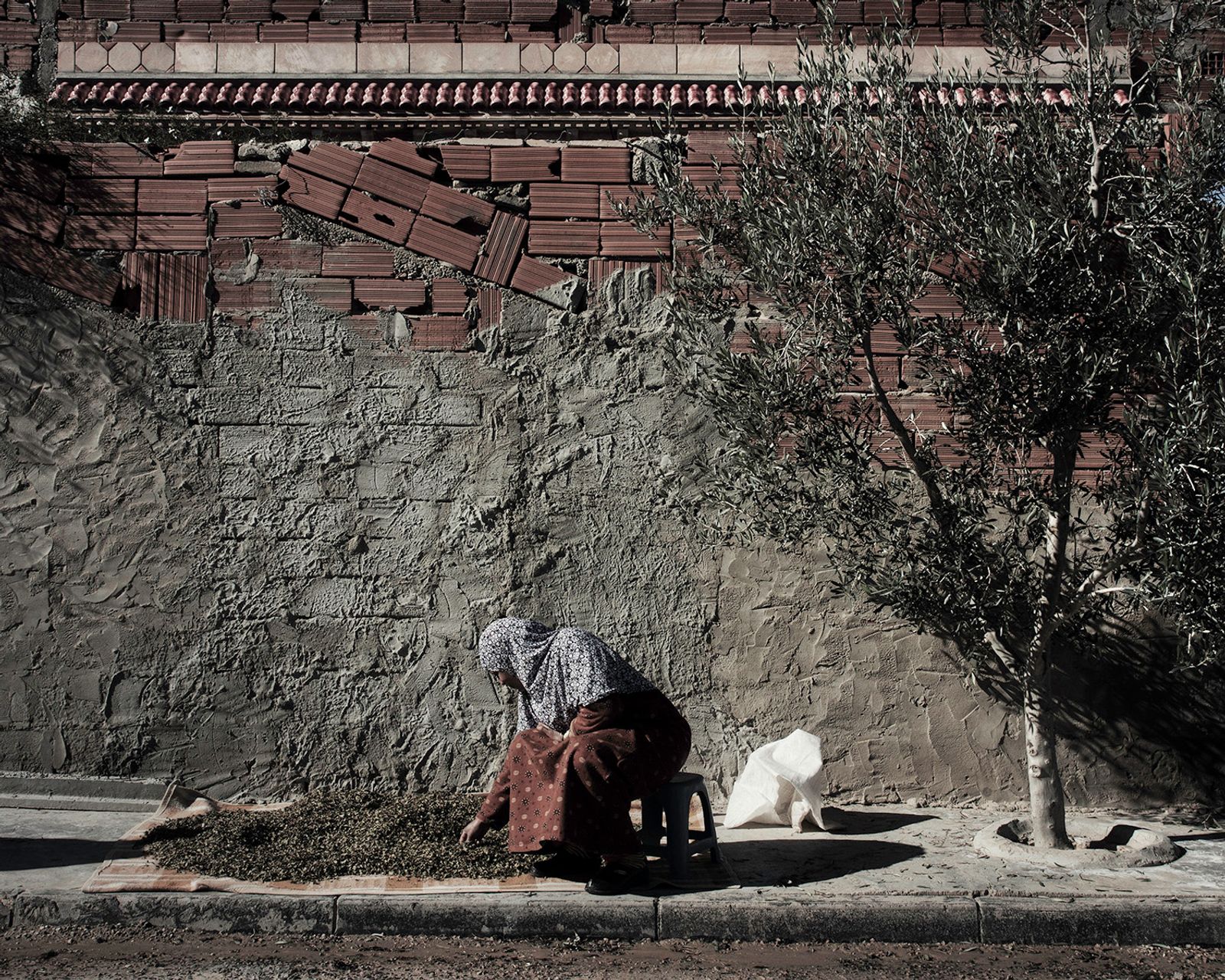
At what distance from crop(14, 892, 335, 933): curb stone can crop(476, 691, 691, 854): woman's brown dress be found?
0.89 m

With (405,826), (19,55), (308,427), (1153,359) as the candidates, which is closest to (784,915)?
(405,826)

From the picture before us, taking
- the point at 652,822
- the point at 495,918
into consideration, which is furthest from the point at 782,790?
the point at 495,918

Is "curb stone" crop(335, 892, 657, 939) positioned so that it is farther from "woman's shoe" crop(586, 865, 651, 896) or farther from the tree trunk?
the tree trunk

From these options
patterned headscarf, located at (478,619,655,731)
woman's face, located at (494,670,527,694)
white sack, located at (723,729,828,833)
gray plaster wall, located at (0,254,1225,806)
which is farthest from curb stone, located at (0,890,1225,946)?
gray plaster wall, located at (0,254,1225,806)

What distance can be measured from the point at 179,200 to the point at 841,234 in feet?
13.2

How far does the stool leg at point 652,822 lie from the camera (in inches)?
206

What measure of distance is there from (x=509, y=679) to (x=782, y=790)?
1767 mm

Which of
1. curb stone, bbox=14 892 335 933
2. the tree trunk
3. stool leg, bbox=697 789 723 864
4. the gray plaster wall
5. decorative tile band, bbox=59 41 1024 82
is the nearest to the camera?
curb stone, bbox=14 892 335 933

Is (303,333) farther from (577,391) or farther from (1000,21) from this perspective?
(1000,21)

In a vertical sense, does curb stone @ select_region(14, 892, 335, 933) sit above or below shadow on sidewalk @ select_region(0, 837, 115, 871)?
below

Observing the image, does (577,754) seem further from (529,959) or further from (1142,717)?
(1142,717)

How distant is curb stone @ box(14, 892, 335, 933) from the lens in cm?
464

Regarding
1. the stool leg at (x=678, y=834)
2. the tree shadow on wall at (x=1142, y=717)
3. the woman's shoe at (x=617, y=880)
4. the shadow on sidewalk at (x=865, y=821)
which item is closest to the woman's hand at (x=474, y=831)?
the woman's shoe at (x=617, y=880)

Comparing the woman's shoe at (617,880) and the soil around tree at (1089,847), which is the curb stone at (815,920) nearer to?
the woman's shoe at (617,880)
